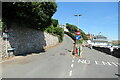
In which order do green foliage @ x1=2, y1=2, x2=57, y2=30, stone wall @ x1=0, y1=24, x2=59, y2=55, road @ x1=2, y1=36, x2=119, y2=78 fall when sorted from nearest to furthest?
1. road @ x1=2, y1=36, x2=119, y2=78
2. green foliage @ x1=2, y1=2, x2=57, y2=30
3. stone wall @ x1=0, y1=24, x2=59, y2=55

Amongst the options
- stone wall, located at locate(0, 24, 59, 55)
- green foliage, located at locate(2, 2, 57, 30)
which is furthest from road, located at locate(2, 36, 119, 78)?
green foliage, located at locate(2, 2, 57, 30)

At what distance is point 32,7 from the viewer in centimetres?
1361

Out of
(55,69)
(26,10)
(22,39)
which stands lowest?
(55,69)

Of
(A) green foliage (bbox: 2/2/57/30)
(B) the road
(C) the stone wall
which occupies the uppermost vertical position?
(A) green foliage (bbox: 2/2/57/30)

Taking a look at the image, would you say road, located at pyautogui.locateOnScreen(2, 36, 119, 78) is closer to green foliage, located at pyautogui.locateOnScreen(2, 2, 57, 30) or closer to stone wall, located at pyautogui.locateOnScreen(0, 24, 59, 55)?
stone wall, located at pyautogui.locateOnScreen(0, 24, 59, 55)

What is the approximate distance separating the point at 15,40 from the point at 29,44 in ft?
15.1

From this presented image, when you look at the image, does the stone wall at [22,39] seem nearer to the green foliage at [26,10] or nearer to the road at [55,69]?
the green foliage at [26,10]

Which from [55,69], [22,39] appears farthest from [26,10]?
[55,69]

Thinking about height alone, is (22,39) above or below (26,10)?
below

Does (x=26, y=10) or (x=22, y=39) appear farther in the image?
(x=22, y=39)

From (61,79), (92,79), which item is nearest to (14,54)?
(61,79)

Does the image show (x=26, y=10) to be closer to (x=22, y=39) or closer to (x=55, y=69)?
(x=22, y=39)

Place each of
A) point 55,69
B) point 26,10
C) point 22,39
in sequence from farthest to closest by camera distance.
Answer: point 22,39
point 26,10
point 55,69

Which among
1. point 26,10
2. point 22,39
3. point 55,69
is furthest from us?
point 22,39
